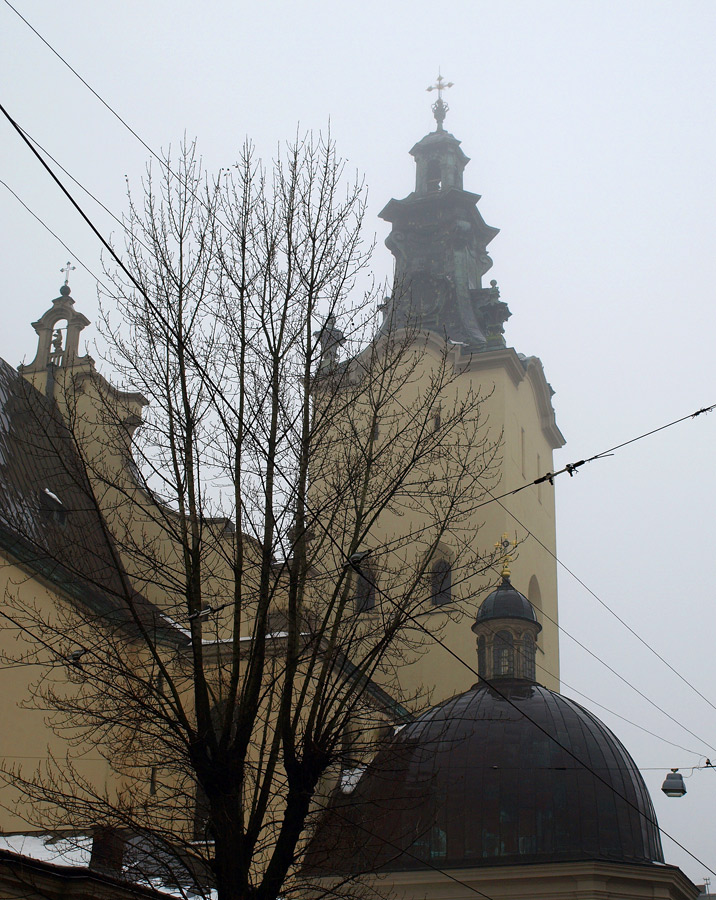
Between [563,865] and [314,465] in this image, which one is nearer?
[314,465]

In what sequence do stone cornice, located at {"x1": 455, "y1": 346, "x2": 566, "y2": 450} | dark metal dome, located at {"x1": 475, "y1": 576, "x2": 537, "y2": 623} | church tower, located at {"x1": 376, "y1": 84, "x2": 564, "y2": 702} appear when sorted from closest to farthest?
dark metal dome, located at {"x1": 475, "y1": 576, "x2": 537, "y2": 623} < church tower, located at {"x1": 376, "y1": 84, "x2": 564, "y2": 702} < stone cornice, located at {"x1": 455, "y1": 346, "x2": 566, "y2": 450}

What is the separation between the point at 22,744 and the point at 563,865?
720cm

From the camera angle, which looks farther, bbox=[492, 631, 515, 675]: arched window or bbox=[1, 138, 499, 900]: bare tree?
bbox=[492, 631, 515, 675]: arched window

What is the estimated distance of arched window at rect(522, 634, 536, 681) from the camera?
891 inches

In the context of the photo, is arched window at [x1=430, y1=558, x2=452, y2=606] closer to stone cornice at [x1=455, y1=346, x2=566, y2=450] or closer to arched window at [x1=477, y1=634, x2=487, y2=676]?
arched window at [x1=477, y1=634, x2=487, y2=676]

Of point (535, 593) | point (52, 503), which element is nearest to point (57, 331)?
point (52, 503)

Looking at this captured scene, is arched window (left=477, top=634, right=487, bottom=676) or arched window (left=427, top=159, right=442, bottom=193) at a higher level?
arched window (left=427, top=159, right=442, bottom=193)

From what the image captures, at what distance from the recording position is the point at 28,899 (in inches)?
426

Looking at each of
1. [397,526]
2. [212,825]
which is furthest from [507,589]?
[212,825]

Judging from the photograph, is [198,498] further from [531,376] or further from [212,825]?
[531,376]

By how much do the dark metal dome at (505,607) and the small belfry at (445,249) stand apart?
24.9ft

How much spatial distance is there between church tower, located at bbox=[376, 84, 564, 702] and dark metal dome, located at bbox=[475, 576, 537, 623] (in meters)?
1.71

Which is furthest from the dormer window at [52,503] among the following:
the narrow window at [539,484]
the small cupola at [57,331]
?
the narrow window at [539,484]

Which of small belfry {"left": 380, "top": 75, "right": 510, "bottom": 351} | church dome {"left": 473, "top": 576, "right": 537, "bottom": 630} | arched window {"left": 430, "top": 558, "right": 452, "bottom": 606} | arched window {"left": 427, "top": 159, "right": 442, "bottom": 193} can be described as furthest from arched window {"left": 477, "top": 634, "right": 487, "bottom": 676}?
arched window {"left": 427, "top": 159, "right": 442, "bottom": 193}
